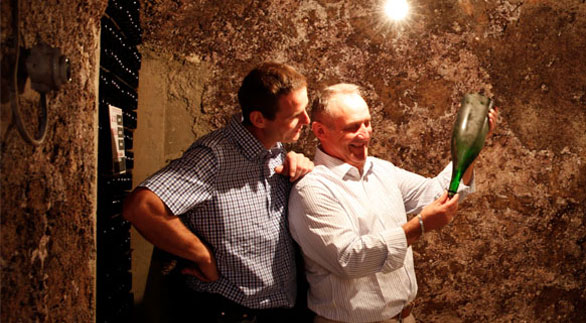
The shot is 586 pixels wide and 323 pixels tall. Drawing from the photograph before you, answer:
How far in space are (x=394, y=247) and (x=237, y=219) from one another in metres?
0.65

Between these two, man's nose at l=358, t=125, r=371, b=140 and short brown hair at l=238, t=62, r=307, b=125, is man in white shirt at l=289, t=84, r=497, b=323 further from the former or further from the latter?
short brown hair at l=238, t=62, r=307, b=125

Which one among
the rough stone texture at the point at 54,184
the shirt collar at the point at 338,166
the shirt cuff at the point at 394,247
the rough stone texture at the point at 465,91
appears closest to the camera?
the rough stone texture at the point at 54,184

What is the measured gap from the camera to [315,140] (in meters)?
2.62

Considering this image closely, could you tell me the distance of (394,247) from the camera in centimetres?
187

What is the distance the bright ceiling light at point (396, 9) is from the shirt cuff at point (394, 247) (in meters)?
1.34

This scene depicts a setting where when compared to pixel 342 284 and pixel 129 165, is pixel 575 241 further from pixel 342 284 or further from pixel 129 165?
pixel 129 165

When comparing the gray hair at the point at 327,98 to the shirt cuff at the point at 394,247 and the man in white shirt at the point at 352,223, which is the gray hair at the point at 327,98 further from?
the shirt cuff at the point at 394,247

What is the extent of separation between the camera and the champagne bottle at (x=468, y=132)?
1.90 meters

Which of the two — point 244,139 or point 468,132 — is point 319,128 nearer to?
point 244,139

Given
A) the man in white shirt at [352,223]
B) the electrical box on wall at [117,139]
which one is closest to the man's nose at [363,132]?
the man in white shirt at [352,223]

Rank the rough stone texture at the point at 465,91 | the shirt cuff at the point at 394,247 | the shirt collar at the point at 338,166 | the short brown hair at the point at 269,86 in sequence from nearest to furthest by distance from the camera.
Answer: the shirt cuff at the point at 394,247 < the short brown hair at the point at 269,86 < the shirt collar at the point at 338,166 < the rough stone texture at the point at 465,91

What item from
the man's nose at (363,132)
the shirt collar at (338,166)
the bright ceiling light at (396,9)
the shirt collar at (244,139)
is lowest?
the shirt collar at (338,166)

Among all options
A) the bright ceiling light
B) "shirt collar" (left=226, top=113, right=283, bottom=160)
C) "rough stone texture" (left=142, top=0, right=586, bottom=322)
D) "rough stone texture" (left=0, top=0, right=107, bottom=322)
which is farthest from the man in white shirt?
"rough stone texture" (left=0, top=0, right=107, bottom=322)

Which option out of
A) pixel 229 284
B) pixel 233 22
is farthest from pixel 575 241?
pixel 233 22
